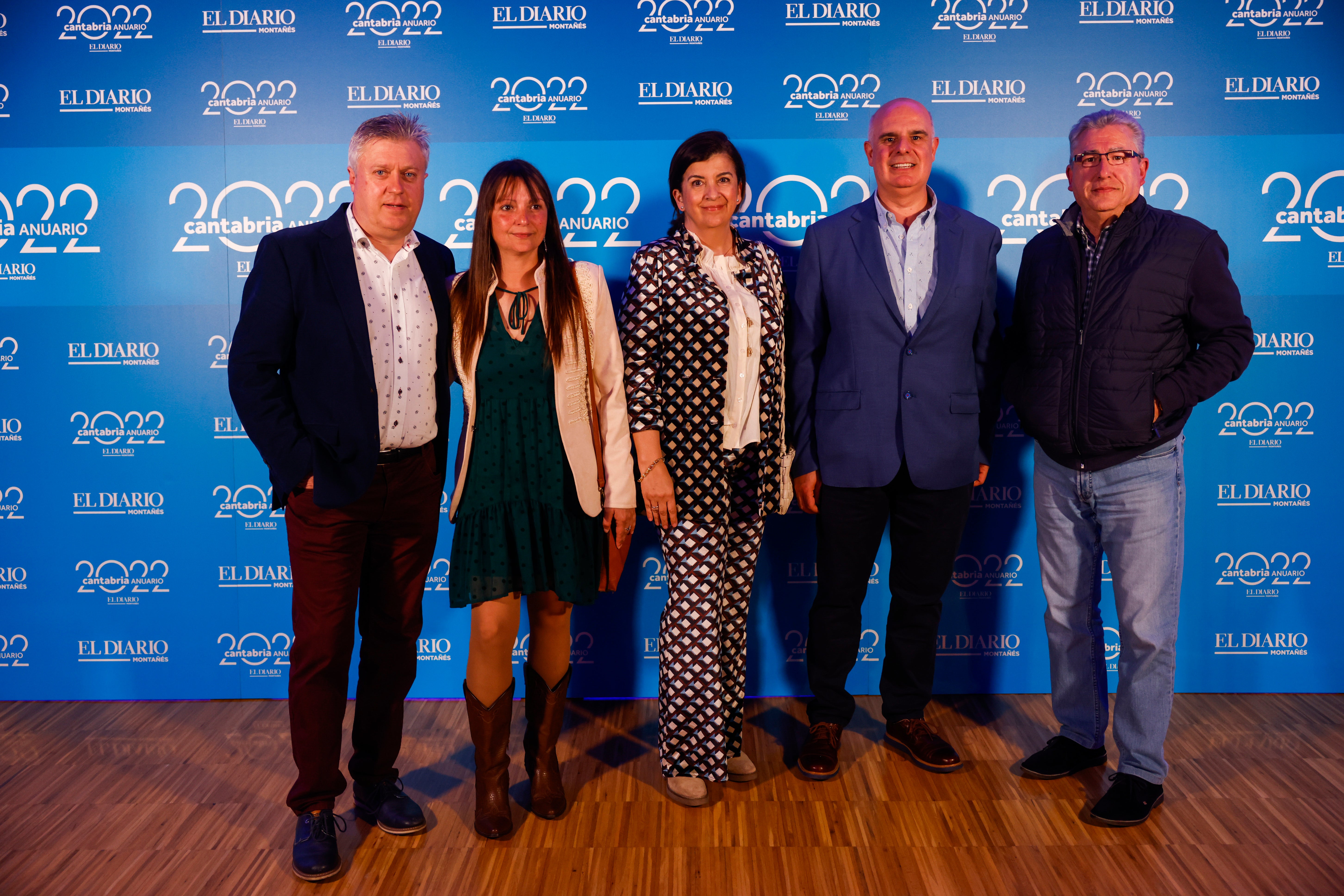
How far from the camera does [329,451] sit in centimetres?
216

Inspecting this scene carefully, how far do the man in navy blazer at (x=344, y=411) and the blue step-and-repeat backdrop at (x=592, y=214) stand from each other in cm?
90

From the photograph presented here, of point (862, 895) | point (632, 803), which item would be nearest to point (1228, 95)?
point (862, 895)

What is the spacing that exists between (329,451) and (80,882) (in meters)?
Result: 1.32

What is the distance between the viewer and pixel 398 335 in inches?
88.6

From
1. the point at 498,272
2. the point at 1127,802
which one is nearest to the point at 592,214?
the point at 498,272

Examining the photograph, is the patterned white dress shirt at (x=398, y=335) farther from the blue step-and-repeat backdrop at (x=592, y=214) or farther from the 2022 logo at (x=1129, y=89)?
the 2022 logo at (x=1129, y=89)

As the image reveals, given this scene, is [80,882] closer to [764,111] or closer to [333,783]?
[333,783]

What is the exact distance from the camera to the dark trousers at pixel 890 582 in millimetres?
2660

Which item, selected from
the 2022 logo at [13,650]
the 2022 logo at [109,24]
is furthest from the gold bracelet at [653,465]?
the 2022 logo at [13,650]

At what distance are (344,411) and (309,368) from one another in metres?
0.15

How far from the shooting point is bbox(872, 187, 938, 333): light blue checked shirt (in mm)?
2564

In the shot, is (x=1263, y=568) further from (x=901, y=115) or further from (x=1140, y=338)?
(x=901, y=115)

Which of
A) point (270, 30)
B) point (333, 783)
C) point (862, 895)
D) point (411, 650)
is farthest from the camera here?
point (270, 30)

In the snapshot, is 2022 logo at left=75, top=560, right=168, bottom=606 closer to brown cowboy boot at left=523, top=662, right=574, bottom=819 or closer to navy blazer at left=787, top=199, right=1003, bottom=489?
brown cowboy boot at left=523, top=662, right=574, bottom=819
